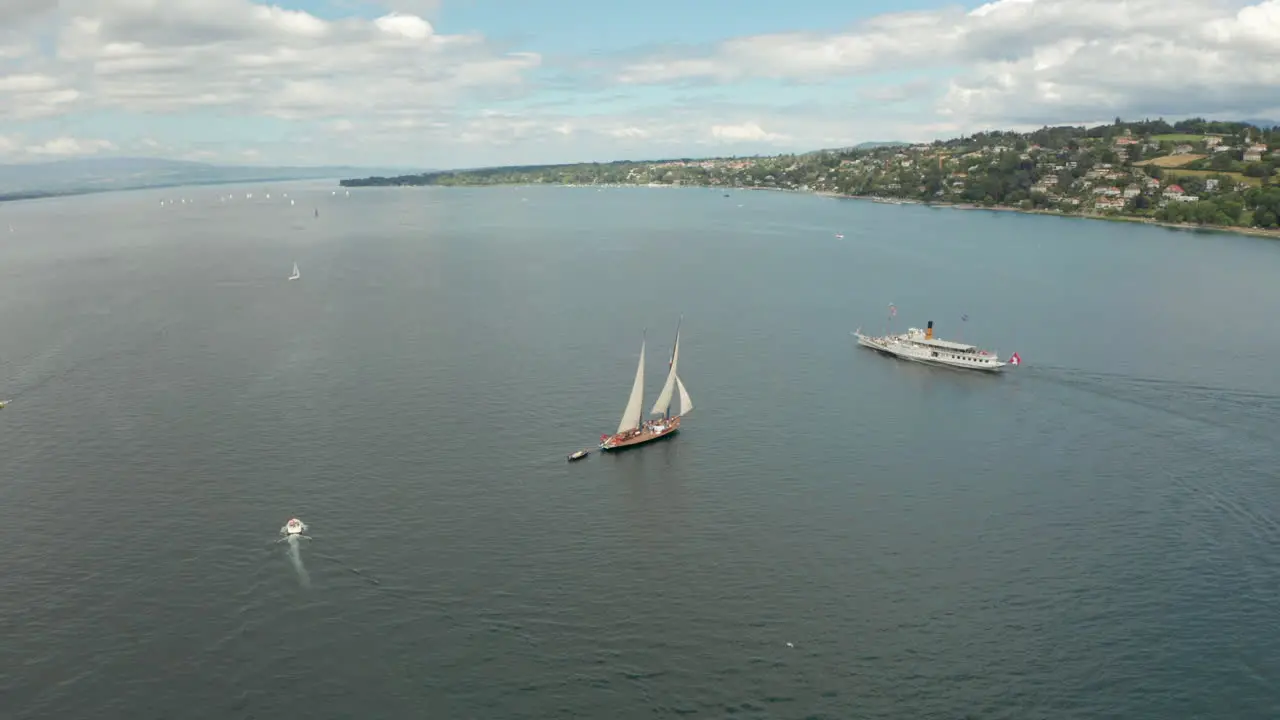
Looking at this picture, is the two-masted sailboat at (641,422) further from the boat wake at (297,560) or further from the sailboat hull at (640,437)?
the boat wake at (297,560)

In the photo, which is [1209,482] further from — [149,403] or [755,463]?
[149,403]

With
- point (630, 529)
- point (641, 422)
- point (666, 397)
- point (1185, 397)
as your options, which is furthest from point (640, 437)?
point (1185, 397)

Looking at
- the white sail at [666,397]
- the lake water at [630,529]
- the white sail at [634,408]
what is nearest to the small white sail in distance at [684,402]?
the white sail at [666,397]

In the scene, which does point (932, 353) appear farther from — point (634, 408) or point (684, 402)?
point (634, 408)

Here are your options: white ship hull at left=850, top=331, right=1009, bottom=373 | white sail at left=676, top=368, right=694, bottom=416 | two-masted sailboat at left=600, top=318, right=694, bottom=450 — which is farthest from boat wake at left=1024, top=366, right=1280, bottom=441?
two-masted sailboat at left=600, top=318, right=694, bottom=450

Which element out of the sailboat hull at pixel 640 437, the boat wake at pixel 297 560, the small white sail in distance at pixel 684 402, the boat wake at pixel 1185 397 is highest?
the small white sail in distance at pixel 684 402

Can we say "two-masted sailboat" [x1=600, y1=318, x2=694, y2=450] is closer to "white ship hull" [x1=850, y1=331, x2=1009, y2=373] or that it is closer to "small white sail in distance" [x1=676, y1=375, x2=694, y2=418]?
"small white sail in distance" [x1=676, y1=375, x2=694, y2=418]
